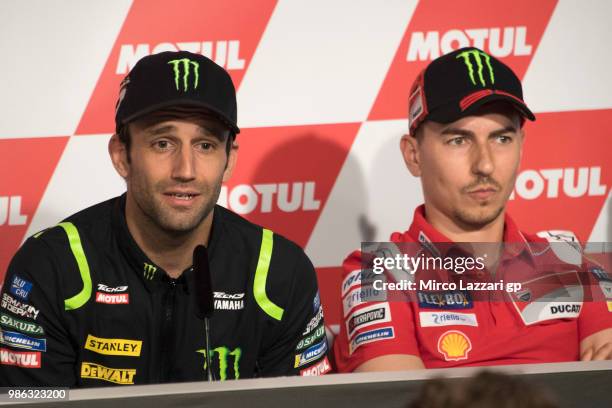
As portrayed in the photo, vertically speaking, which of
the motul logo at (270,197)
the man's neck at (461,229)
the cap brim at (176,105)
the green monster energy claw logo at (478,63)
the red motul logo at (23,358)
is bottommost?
the red motul logo at (23,358)

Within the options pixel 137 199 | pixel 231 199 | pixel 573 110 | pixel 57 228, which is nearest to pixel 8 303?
pixel 57 228

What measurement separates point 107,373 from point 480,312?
685 millimetres

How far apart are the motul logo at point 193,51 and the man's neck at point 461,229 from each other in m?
0.61

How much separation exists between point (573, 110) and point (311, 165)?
0.67m

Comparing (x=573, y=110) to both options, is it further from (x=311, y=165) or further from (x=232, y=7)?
(x=232, y=7)

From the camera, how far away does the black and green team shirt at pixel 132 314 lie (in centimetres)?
146

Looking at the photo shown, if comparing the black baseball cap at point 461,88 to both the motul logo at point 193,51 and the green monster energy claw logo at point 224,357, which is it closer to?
the motul logo at point 193,51

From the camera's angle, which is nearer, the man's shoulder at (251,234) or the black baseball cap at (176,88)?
the black baseball cap at (176,88)

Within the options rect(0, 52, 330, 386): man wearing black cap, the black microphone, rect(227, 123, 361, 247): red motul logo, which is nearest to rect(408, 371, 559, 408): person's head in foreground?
the black microphone

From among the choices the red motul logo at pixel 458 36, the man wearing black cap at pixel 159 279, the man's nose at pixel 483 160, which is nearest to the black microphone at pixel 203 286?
the man wearing black cap at pixel 159 279

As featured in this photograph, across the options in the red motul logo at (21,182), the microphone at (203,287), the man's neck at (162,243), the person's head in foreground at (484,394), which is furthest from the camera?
the red motul logo at (21,182)

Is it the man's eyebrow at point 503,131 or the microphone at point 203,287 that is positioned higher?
the man's eyebrow at point 503,131

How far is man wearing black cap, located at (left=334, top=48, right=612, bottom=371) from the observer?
1591 mm

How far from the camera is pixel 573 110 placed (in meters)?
2.16
